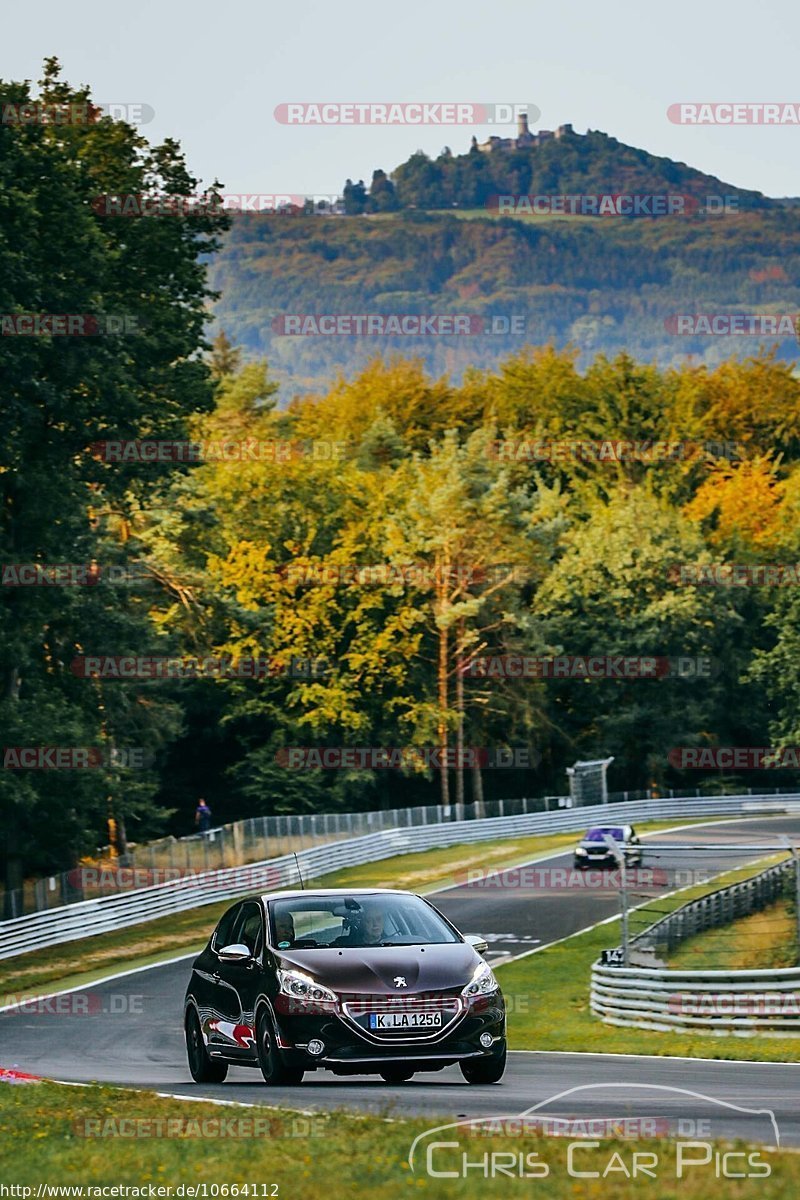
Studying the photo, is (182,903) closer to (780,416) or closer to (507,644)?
(507,644)

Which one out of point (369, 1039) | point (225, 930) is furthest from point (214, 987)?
point (369, 1039)

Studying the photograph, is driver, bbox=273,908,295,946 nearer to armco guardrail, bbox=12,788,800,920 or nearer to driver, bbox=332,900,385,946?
driver, bbox=332,900,385,946

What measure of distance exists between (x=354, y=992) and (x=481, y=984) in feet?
3.25

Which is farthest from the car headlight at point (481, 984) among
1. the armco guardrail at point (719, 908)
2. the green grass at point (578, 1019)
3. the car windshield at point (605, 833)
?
the car windshield at point (605, 833)

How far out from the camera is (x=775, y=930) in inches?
1459

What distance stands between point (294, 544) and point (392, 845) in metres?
20.5

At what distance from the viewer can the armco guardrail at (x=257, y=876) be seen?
4034 cm

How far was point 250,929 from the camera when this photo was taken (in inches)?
610

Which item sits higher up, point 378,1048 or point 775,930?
point 378,1048

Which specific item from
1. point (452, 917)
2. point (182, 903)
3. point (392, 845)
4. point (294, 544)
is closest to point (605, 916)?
point (452, 917)

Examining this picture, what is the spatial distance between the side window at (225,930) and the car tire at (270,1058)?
1.46 m

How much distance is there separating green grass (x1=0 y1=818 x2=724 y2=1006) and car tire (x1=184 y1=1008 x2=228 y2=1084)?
54.0 feet

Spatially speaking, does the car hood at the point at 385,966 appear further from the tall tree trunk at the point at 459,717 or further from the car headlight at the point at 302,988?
the tall tree trunk at the point at 459,717

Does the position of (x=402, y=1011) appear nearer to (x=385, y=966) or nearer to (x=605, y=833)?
(x=385, y=966)
